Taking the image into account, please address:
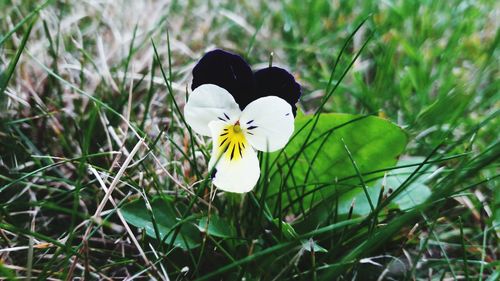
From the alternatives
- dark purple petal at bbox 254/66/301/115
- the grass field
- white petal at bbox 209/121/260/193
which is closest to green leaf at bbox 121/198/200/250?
the grass field

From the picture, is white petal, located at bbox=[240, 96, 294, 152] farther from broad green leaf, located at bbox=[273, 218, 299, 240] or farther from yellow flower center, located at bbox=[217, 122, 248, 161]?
broad green leaf, located at bbox=[273, 218, 299, 240]

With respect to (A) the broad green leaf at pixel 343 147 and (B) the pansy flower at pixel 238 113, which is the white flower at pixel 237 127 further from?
(A) the broad green leaf at pixel 343 147

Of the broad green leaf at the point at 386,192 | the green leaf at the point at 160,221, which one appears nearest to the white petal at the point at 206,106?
the green leaf at the point at 160,221

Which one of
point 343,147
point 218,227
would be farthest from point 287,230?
point 343,147

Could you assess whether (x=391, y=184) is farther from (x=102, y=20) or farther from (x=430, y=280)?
(x=102, y=20)

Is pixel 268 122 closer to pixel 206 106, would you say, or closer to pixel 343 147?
pixel 206 106

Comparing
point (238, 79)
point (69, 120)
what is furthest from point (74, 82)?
point (238, 79)
